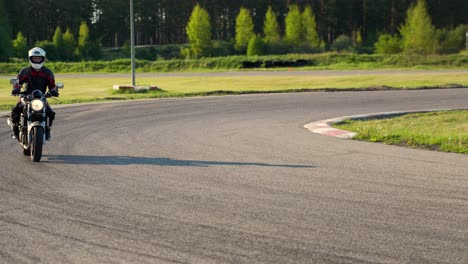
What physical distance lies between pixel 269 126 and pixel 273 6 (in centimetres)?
11501

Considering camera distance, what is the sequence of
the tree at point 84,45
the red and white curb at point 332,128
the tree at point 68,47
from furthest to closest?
the tree at point 84,45
the tree at point 68,47
the red and white curb at point 332,128

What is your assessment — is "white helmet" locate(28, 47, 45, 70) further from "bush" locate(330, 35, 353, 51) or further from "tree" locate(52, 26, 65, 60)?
"tree" locate(52, 26, 65, 60)

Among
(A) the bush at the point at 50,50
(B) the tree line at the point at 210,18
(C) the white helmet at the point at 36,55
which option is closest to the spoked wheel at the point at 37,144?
(C) the white helmet at the point at 36,55

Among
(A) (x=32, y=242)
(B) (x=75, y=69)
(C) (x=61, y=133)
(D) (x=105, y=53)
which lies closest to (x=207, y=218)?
(A) (x=32, y=242)

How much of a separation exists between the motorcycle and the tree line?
89.7 meters

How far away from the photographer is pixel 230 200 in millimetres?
7297

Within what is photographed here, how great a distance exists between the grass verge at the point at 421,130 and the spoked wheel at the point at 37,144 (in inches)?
236

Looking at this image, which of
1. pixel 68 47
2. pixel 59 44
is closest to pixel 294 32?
pixel 68 47

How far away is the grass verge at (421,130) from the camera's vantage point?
1188 cm

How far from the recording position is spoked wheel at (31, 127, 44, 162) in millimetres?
10359

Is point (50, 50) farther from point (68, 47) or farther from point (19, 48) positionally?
point (68, 47)

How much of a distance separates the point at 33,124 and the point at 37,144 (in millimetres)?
377

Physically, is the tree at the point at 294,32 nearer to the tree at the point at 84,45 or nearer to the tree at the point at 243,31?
the tree at the point at 243,31

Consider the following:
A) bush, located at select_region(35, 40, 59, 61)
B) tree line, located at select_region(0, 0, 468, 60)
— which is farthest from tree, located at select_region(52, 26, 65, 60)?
bush, located at select_region(35, 40, 59, 61)
